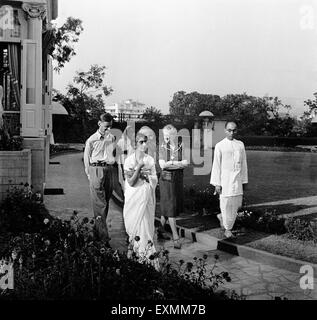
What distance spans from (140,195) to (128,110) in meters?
17.0

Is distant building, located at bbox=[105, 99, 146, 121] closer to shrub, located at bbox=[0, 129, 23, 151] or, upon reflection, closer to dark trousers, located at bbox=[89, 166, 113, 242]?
shrub, located at bbox=[0, 129, 23, 151]

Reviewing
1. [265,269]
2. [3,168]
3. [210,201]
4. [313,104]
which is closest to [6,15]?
[3,168]

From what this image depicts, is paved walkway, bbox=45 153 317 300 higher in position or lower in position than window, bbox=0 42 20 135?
lower

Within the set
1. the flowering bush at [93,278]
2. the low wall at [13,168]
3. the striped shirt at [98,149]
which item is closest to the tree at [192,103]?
the low wall at [13,168]

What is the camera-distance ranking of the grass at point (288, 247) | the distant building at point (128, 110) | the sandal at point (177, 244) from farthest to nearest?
the distant building at point (128, 110) < the sandal at point (177, 244) < the grass at point (288, 247)

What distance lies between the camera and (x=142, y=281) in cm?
399

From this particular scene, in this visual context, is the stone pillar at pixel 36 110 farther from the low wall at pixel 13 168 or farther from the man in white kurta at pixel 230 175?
the man in white kurta at pixel 230 175

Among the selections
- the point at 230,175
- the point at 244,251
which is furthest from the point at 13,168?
the point at 244,251

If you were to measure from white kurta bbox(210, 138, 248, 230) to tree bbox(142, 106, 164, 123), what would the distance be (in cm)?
1574

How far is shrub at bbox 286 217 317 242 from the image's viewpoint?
674 cm

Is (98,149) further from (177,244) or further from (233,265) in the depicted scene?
(233,265)

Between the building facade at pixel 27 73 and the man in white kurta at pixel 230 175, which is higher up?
the building facade at pixel 27 73

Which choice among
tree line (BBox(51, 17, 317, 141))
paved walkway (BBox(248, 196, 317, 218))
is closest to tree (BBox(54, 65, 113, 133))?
tree line (BBox(51, 17, 317, 141))

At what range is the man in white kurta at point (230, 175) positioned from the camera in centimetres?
702
